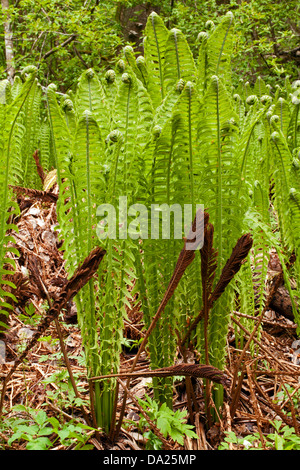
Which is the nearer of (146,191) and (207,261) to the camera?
A: (207,261)

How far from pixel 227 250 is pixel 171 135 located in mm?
347

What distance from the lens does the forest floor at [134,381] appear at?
3.09 feet

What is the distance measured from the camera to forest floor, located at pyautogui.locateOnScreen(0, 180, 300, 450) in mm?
941

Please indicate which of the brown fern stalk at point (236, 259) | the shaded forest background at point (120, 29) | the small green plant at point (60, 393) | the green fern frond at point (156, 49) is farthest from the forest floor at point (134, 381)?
the shaded forest background at point (120, 29)

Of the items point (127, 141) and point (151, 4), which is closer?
point (127, 141)

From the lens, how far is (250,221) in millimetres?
1004

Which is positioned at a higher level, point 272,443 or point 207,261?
point 207,261

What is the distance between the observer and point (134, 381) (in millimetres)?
1216

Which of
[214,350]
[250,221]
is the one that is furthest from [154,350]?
[250,221]

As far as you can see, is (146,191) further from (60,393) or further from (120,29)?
(120,29)

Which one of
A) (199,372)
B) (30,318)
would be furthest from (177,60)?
(30,318)

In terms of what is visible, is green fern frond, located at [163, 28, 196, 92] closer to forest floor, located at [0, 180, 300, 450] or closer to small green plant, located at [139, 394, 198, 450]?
forest floor, located at [0, 180, 300, 450]

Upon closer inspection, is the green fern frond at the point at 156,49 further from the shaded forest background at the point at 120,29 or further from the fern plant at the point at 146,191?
the shaded forest background at the point at 120,29
